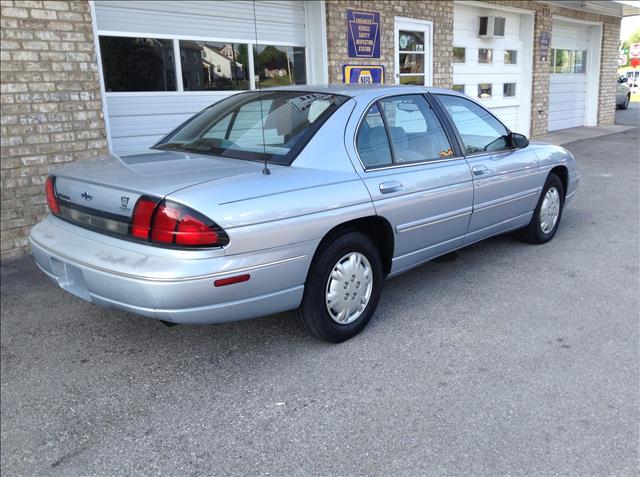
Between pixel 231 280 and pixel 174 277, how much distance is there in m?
0.28

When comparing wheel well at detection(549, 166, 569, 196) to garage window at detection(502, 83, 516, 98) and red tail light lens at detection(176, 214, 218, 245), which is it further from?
garage window at detection(502, 83, 516, 98)

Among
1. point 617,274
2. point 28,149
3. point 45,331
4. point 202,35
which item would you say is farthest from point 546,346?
point 202,35

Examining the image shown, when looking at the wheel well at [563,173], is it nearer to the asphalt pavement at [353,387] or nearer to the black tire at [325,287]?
the asphalt pavement at [353,387]

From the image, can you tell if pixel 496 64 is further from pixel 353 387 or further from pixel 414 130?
pixel 353 387

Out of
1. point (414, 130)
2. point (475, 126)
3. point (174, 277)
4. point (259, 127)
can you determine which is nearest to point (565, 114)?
point (475, 126)

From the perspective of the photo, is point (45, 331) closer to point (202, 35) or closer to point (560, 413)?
point (560, 413)

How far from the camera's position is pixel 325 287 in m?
3.37

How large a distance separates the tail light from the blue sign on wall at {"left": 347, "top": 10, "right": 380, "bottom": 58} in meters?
6.79

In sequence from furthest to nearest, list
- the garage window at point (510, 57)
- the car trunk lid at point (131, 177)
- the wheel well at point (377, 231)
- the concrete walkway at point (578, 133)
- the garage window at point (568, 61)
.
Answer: the garage window at point (568, 61)
the concrete walkway at point (578, 133)
the garage window at point (510, 57)
the wheel well at point (377, 231)
the car trunk lid at point (131, 177)

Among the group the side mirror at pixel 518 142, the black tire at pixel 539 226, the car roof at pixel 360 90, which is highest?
the car roof at pixel 360 90

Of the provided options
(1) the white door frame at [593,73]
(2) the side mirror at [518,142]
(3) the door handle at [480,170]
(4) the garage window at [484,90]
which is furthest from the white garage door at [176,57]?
(1) the white door frame at [593,73]

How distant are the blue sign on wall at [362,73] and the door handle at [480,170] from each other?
16.0 ft

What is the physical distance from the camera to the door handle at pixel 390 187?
3.62m

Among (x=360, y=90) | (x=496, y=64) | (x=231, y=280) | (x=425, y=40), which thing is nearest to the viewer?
(x=231, y=280)
